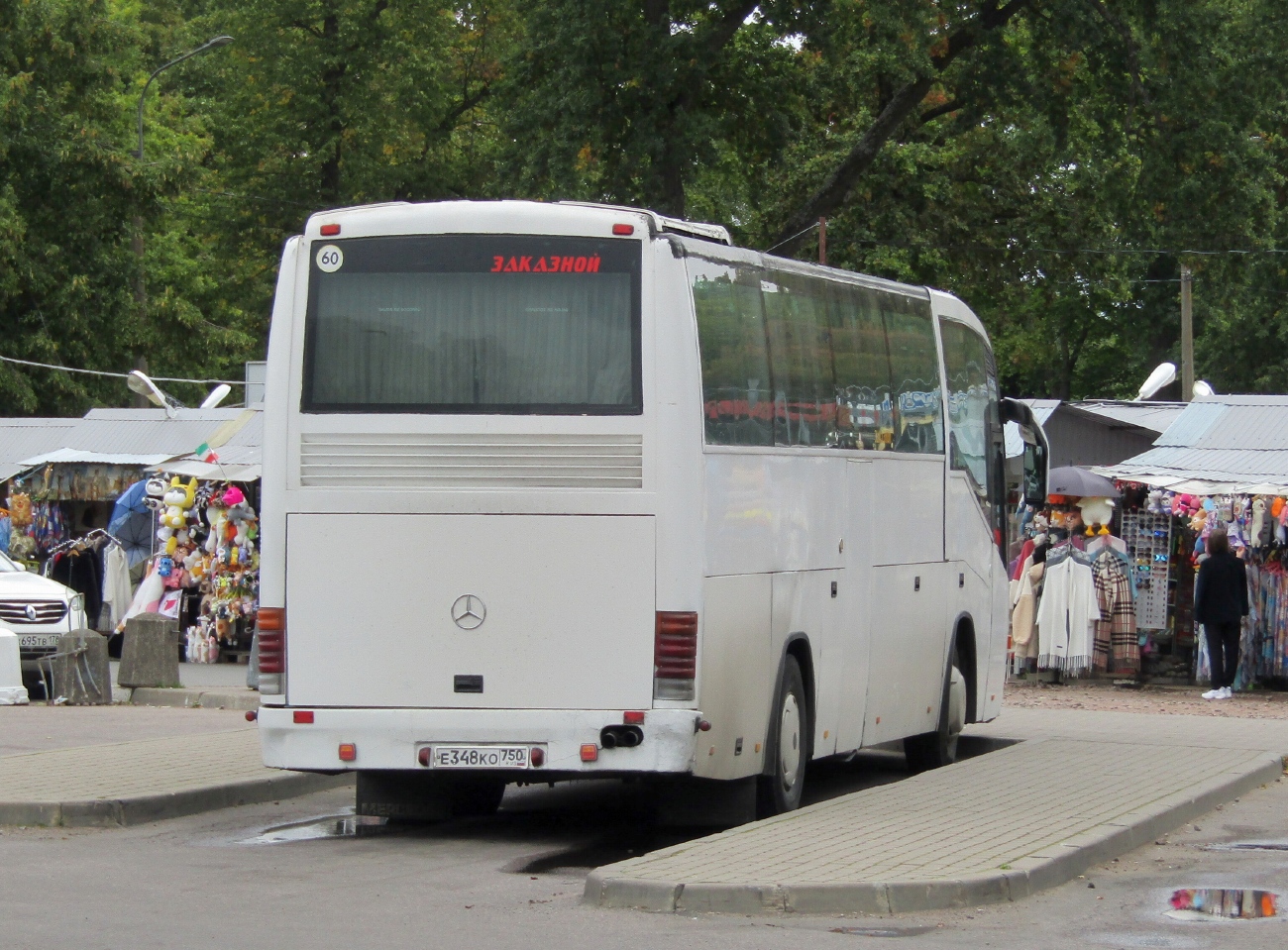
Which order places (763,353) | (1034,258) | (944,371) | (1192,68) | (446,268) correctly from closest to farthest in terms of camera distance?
(446,268) < (763,353) < (944,371) < (1192,68) < (1034,258)

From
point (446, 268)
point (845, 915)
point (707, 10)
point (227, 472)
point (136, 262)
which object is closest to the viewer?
point (845, 915)

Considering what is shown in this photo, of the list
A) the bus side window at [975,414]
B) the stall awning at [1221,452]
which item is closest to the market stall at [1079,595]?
the stall awning at [1221,452]

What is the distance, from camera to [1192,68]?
28.0 metres

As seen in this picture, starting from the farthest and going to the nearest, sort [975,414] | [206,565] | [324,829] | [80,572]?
[80,572], [206,565], [975,414], [324,829]

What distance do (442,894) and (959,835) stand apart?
272cm

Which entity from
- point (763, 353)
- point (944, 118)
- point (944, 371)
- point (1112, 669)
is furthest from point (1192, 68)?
point (763, 353)

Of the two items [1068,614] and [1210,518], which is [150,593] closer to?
[1068,614]

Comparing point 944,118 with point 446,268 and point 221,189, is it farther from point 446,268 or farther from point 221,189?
point 446,268

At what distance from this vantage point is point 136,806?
1134cm

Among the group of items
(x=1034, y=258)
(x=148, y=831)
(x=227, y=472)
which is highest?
(x=1034, y=258)

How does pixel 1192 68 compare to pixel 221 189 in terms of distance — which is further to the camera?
pixel 221 189

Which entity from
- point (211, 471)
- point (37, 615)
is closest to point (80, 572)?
point (211, 471)

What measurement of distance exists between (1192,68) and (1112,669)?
8.96 metres

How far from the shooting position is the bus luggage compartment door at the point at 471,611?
33.6 feet
